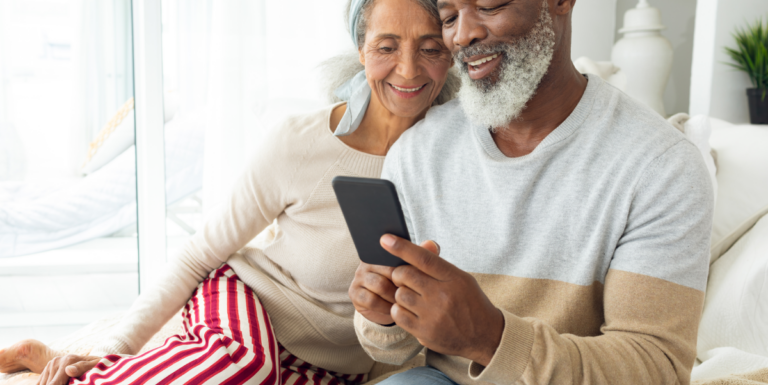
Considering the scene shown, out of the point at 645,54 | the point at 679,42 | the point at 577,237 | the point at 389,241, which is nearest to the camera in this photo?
the point at 389,241

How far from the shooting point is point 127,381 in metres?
1.07

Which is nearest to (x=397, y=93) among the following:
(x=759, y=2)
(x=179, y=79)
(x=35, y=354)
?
(x=35, y=354)

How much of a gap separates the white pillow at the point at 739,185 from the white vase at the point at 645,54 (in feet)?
1.99

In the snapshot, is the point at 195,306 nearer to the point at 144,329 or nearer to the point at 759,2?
the point at 144,329

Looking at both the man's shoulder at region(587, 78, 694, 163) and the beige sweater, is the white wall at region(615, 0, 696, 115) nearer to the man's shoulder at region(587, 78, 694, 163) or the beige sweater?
the man's shoulder at region(587, 78, 694, 163)

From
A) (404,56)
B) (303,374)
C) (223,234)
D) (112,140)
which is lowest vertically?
(303,374)

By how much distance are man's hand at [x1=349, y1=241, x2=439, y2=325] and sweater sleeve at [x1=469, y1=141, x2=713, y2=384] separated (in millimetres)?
160

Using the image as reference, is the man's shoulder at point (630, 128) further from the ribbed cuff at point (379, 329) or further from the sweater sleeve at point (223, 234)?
the sweater sleeve at point (223, 234)

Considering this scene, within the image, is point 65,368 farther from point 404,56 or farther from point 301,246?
point 404,56

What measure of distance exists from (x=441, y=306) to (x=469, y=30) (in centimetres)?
57

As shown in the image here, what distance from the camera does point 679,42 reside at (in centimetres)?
283

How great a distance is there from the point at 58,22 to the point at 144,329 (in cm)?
160

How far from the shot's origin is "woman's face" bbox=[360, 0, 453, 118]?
1.22 m

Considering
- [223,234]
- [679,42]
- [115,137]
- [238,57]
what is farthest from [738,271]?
[115,137]
